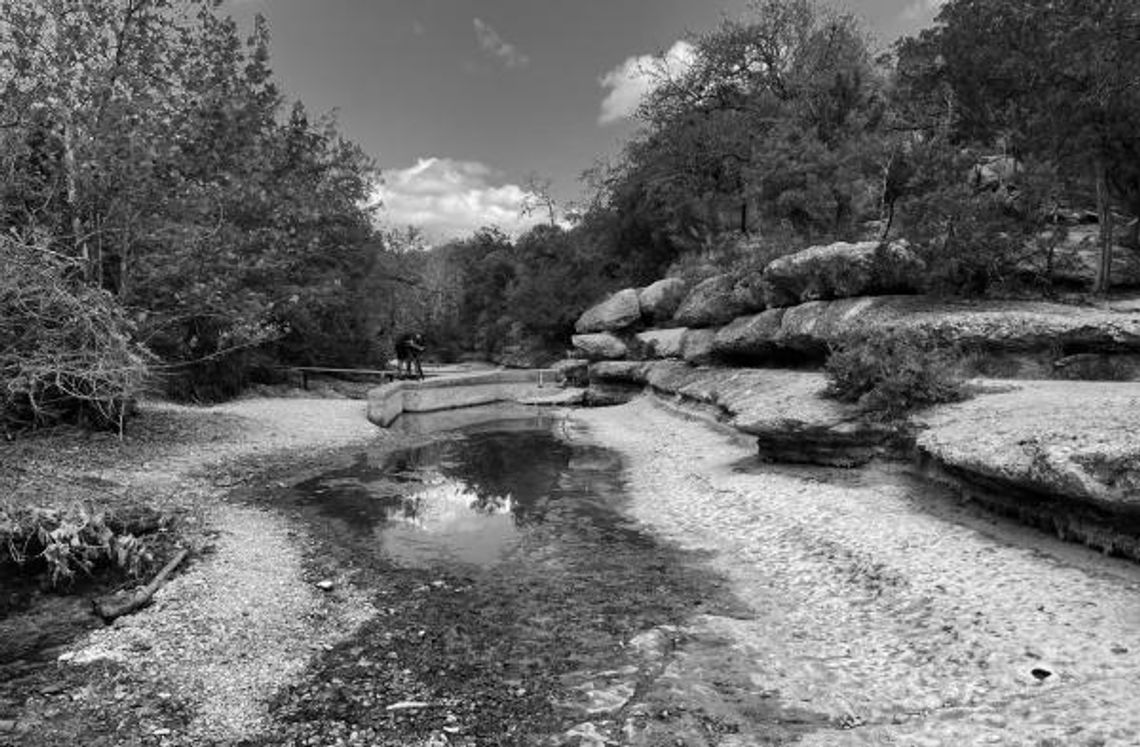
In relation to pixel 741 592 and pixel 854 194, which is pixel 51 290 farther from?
pixel 854 194

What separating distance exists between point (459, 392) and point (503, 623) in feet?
77.6

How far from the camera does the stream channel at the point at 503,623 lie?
18.4 feet

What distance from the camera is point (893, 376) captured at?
12.3m

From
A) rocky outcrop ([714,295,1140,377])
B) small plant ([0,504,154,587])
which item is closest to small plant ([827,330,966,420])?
rocky outcrop ([714,295,1140,377])

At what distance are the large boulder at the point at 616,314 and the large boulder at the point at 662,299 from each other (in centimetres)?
42

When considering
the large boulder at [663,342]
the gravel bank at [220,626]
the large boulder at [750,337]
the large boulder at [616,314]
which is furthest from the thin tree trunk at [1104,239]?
the large boulder at [616,314]

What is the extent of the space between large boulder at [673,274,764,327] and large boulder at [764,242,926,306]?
228cm

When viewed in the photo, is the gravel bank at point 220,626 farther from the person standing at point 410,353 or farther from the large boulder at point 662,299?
the large boulder at point 662,299

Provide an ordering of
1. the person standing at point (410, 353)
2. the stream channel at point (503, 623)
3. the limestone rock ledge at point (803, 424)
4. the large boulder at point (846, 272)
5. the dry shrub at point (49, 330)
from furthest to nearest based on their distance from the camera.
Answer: the person standing at point (410, 353)
the large boulder at point (846, 272)
the limestone rock ledge at point (803, 424)
the dry shrub at point (49, 330)
the stream channel at point (503, 623)

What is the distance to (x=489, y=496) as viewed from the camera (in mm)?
14016

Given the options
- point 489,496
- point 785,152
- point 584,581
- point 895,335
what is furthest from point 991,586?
point 785,152

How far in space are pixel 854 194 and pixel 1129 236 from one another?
9743 mm

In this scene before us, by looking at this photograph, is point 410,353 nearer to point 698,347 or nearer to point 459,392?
point 459,392

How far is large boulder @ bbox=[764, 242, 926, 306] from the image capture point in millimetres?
17203
